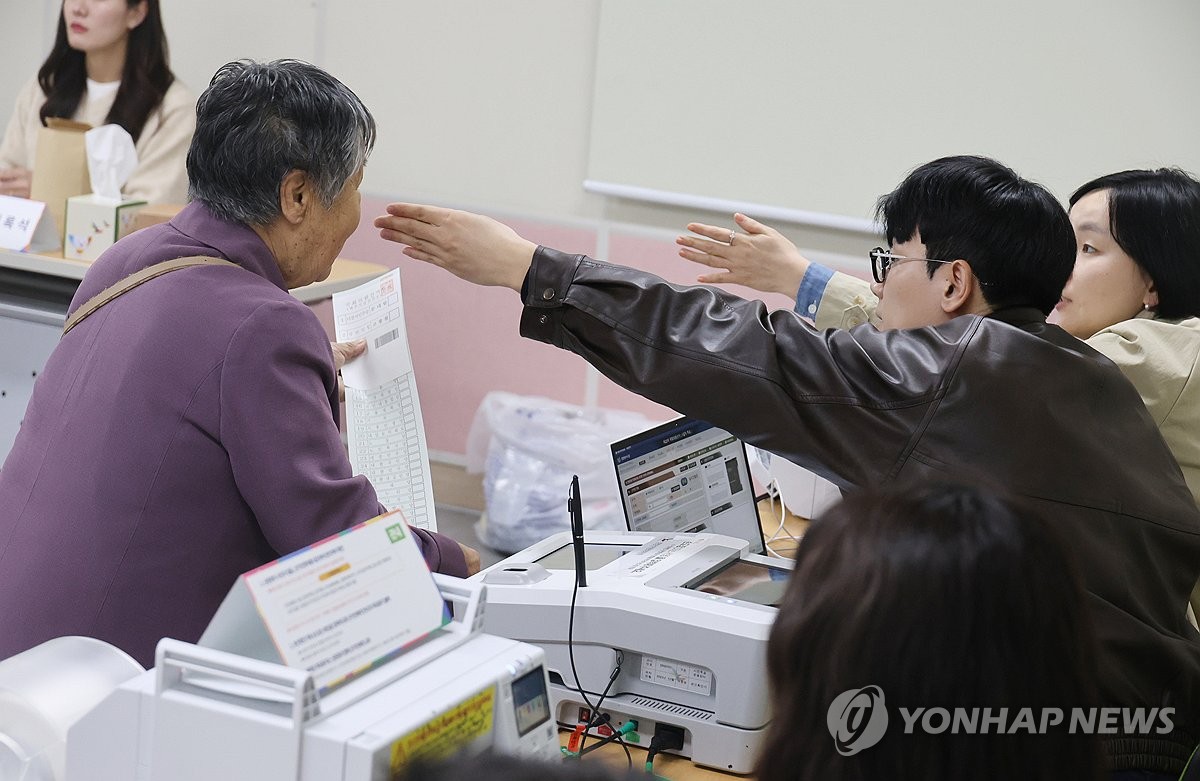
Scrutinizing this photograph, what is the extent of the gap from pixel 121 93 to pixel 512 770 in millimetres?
3838

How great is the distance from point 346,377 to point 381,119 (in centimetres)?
Result: 250

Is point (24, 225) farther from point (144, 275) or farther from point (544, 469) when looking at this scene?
point (144, 275)

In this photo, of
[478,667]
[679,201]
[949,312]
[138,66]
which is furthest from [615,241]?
[478,667]

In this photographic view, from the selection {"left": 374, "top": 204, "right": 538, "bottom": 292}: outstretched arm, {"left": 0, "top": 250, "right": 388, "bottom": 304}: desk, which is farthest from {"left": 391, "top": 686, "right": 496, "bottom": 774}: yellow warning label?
{"left": 0, "top": 250, "right": 388, "bottom": 304}: desk

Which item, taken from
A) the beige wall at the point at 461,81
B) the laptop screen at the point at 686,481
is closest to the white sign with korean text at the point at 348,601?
the laptop screen at the point at 686,481

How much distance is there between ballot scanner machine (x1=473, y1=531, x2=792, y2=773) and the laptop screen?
22 centimetres

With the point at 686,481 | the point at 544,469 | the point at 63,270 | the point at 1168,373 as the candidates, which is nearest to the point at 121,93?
the point at 63,270

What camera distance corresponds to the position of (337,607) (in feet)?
3.28

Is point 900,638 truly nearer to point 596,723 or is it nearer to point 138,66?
point 596,723

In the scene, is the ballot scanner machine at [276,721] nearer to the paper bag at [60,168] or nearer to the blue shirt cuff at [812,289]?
the blue shirt cuff at [812,289]

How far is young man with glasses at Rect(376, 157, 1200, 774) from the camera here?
57.8 inches

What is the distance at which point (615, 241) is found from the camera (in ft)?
13.3

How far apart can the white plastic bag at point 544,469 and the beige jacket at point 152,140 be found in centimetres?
127

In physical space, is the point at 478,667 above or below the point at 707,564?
above
